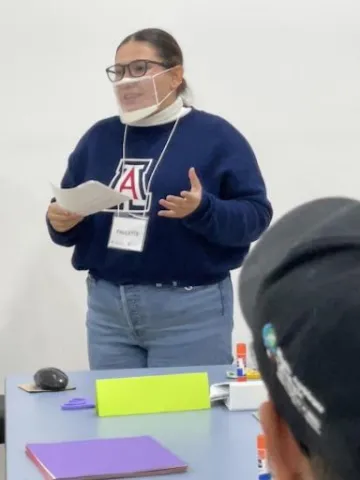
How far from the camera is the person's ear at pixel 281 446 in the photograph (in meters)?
0.56

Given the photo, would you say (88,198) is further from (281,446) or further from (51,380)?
(281,446)

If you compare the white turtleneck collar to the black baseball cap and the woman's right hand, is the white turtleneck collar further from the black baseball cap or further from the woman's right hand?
the black baseball cap

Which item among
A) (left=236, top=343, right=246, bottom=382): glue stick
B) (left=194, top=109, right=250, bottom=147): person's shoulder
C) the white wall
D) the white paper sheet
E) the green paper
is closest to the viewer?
the green paper

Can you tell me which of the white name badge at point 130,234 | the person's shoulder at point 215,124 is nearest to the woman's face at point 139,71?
the person's shoulder at point 215,124

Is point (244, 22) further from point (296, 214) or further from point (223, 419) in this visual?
point (296, 214)

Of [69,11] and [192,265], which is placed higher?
[69,11]

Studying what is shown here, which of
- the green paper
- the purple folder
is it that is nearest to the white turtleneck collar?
the green paper

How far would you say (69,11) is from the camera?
3148 mm

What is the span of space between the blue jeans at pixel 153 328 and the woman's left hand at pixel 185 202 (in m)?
0.23

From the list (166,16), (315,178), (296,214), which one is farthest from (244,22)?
(296,214)

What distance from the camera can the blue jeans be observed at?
2.22 meters

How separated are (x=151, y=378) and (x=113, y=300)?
578 millimetres

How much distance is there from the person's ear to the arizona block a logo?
5.67 ft

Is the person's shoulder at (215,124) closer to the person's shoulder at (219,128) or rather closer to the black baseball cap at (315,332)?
the person's shoulder at (219,128)
